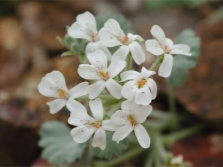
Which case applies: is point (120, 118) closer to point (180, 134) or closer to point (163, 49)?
point (163, 49)

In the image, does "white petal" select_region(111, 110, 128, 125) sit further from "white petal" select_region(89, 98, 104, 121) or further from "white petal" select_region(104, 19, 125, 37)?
"white petal" select_region(104, 19, 125, 37)

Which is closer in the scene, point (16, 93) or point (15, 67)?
point (16, 93)

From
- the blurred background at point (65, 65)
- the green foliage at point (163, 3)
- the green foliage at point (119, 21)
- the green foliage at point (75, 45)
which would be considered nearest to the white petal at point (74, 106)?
the green foliage at point (75, 45)

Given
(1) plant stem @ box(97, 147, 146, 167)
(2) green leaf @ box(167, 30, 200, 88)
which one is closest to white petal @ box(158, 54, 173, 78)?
(2) green leaf @ box(167, 30, 200, 88)

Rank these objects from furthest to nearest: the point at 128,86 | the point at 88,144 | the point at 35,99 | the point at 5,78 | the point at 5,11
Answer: the point at 5,11 → the point at 5,78 → the point at 35,99 → the point at 88,144 → the point at 128,86

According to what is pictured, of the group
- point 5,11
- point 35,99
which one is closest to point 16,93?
point 35,99

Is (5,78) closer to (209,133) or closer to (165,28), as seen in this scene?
(165,28)
